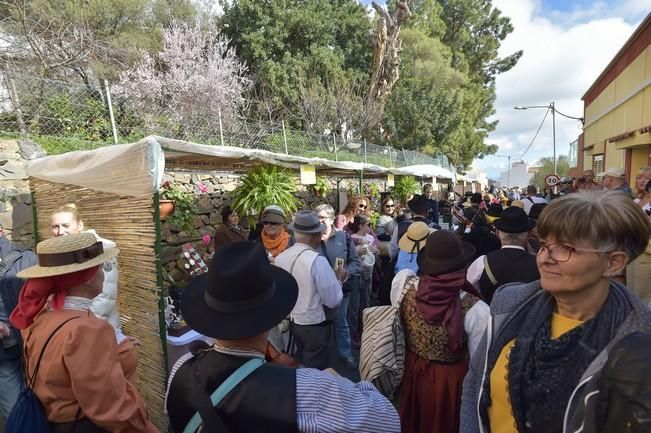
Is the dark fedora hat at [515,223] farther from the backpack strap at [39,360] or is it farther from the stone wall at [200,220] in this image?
the stone wall at [200,220]

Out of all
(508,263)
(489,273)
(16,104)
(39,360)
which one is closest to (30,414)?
(39,360)

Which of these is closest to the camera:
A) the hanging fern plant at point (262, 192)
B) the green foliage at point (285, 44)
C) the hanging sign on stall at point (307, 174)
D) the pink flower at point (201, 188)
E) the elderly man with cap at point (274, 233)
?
the elderly man with cap at point (274, 233)

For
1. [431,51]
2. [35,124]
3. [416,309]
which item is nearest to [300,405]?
[416,309]

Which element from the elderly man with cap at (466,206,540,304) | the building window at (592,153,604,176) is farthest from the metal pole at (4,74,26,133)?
the building window at (592,153,604,176)

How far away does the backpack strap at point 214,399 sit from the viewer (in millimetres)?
1117

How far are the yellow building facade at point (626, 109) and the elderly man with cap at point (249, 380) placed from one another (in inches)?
467

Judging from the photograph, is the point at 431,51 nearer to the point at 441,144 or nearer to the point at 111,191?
the point at 441,144

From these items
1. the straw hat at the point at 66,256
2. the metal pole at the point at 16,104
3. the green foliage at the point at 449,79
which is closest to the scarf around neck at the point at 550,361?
the straw hat at the point at 66,256

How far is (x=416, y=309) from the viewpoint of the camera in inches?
89.1

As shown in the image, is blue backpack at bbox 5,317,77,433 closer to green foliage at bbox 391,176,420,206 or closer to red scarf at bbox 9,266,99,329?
red scarf at bbox 9,266,99,329

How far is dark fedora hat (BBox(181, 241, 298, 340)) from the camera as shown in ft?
4.22

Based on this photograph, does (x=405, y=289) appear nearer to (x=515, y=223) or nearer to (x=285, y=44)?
(x=515, y=223)

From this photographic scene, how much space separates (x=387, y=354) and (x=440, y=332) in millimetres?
345

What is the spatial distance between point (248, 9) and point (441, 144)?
14309 millimetres
